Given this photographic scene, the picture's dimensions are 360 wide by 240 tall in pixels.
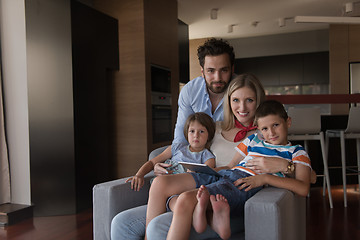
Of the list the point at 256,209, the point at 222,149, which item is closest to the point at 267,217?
the point at 256,209

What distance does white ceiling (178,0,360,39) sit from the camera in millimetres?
5633

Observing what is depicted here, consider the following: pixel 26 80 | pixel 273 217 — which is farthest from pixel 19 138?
pixel 273 217

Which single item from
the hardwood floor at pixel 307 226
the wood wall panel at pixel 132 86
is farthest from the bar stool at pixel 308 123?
the wood wall panel at pixel 132 86

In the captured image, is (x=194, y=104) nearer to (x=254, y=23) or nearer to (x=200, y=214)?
(x=200, y=214)

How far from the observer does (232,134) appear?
6.41ft

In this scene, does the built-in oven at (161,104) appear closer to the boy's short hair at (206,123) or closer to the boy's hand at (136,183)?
the boy's short hair at (206,123)

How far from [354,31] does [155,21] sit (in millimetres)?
4117

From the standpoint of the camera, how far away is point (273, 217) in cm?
130

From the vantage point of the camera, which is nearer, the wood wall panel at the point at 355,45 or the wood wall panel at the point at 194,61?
the wood wall panel at the point at 355,45

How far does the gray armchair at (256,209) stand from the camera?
1.31 metres

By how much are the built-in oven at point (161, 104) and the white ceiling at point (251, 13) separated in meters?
1.37

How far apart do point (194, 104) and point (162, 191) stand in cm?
81

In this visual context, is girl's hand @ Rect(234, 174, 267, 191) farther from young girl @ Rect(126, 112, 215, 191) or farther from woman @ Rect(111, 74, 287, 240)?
young girl @ Rect(126, 112, 215, 191)

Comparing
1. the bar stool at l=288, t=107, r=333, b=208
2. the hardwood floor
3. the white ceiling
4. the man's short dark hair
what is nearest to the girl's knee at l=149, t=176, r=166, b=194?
the man's short dark hair
